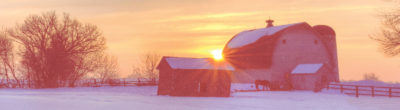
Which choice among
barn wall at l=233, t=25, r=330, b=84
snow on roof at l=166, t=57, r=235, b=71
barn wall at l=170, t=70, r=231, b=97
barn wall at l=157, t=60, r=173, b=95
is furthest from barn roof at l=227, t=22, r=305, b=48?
barn wall at l=157, t=60, r=173, b=95

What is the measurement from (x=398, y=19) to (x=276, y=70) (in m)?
16.5

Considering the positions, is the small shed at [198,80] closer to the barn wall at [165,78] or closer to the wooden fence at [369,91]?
the barn wall at [165,78]

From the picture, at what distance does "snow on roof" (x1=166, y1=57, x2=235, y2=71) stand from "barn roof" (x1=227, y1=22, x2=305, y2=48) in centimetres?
1533

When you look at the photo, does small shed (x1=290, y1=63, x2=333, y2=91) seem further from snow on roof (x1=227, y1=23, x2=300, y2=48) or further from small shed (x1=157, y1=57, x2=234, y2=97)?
small shed (x1=157, y1=57, x2=234, y2=97)

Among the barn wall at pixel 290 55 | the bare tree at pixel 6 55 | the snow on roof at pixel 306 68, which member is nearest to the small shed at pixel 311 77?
the snow on roof at pixel 306 68

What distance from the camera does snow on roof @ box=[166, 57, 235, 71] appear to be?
2931 centimetres

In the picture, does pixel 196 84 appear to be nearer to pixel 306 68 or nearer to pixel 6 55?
pixel 306 68

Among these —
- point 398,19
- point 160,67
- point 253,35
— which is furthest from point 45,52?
point 398,19

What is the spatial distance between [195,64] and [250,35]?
19.5 m

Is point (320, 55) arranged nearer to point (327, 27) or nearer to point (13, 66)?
point (327, 27)

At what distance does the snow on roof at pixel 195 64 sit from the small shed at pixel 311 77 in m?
11.8

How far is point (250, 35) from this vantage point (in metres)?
47.7

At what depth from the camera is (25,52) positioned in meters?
46.4

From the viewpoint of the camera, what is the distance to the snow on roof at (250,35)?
44.5 m
